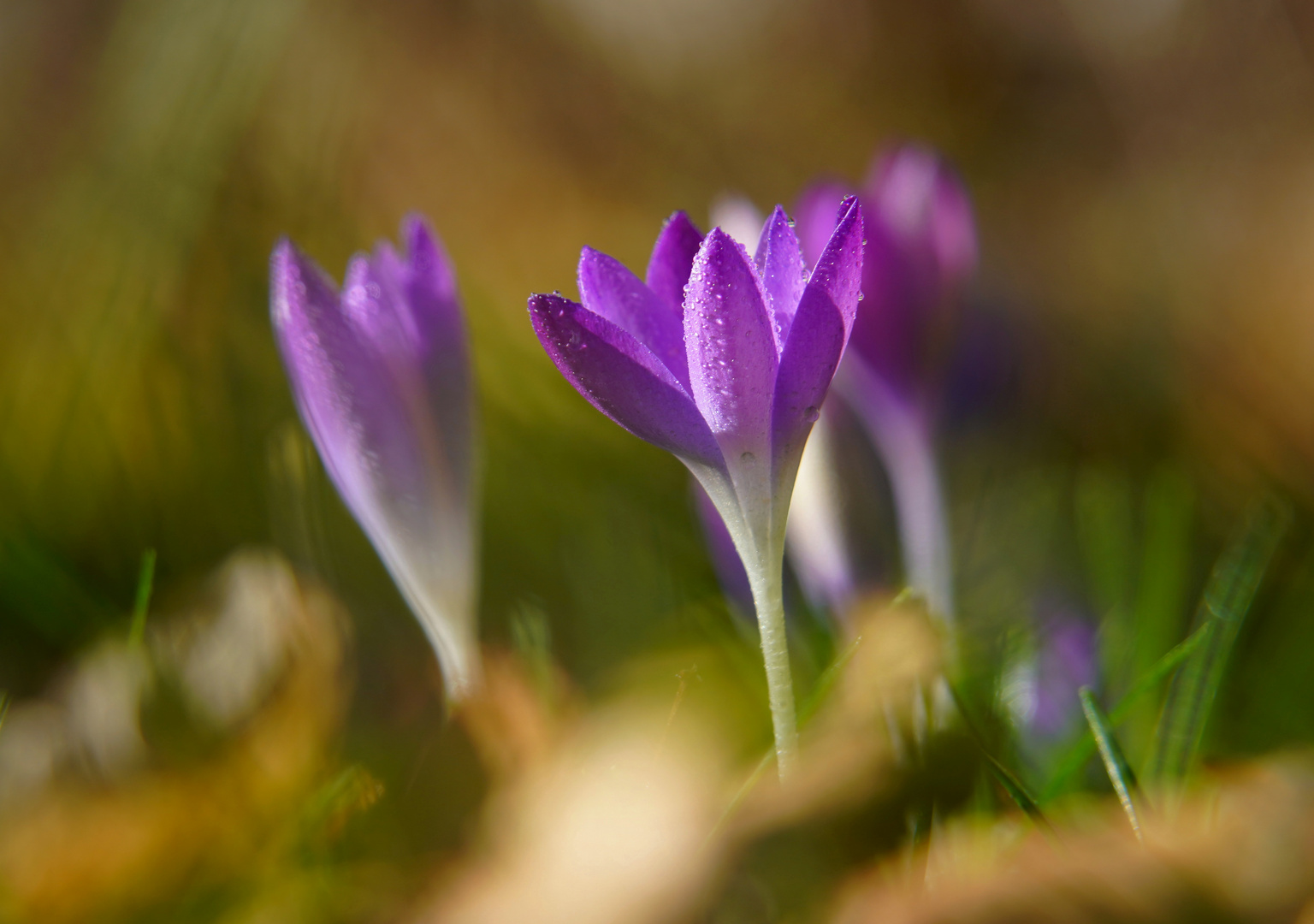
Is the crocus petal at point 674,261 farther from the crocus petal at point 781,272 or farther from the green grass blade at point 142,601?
the green grass blade at point 142,601

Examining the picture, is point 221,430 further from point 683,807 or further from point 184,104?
point 683,807

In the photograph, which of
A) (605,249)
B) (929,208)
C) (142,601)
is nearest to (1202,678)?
(929,208)

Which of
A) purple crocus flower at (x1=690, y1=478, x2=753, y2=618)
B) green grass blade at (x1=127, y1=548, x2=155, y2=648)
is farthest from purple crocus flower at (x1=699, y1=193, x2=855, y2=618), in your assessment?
green grass blade at (x1=127, y1=548, x2=155, y2=648)

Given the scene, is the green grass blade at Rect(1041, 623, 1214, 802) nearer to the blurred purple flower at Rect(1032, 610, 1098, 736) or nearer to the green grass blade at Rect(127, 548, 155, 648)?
the blurred purple flower at Rect(1032, 610, 1098, 736)

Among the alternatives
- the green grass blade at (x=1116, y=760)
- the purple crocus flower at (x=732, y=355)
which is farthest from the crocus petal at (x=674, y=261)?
the green grass blade at (x=1116, y=760)

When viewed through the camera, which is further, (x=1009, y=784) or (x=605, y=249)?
(x=605, y=249)

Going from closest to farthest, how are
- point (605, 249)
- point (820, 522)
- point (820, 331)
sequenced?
point (820, 331) → point (820, 522) → point (605, 249)

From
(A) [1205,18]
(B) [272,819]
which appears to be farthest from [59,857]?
(A) [1205,18]

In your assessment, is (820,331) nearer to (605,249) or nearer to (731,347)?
(731,347)
